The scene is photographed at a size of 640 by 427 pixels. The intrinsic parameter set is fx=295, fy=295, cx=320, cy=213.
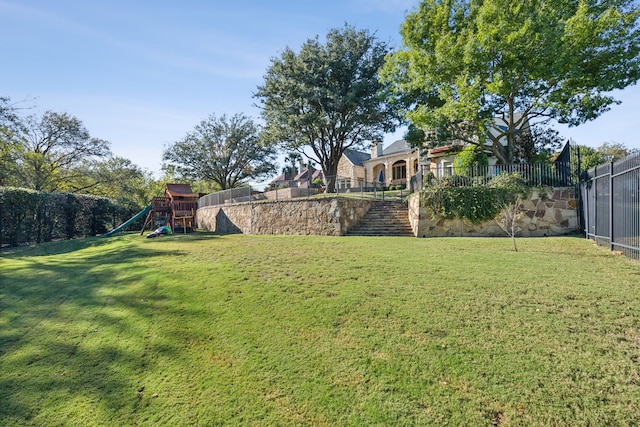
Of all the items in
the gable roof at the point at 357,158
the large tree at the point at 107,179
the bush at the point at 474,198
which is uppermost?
the gable roof at the point at 357,158

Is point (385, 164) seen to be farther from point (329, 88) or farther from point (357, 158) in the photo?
point (329, 88)

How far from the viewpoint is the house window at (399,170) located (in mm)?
36500

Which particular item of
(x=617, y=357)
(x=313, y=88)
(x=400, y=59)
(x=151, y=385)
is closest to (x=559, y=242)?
(x=617, y=357)

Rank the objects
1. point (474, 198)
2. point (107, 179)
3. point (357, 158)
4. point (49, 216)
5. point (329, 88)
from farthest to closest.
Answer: point (357, 158) < point (107, 179) < point (329, 88) < point (49, 216) < point (474, 198)

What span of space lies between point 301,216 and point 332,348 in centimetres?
1110

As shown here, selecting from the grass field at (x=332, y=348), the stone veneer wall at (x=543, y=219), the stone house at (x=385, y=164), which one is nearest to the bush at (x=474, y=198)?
the stone veneer wall at (x=543, y=219)

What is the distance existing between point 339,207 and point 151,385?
10.7m

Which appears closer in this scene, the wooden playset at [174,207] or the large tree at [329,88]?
the wooden playset at [174,207]

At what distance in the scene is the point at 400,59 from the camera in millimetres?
16297

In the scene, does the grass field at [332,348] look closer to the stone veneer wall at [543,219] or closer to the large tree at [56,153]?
the stone veneer wall at [543,219]

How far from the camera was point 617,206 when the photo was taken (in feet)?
22.3

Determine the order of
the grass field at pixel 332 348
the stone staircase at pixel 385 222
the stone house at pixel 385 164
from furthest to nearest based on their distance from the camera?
1. the stone house at pixel 385 164
2. the stone staircase at pixel 385 222
3. the grass field at pixel 332 348

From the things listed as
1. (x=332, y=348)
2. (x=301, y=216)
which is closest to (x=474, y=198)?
(x=301, y=216)

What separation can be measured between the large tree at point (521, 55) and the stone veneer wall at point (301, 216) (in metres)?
5.99
